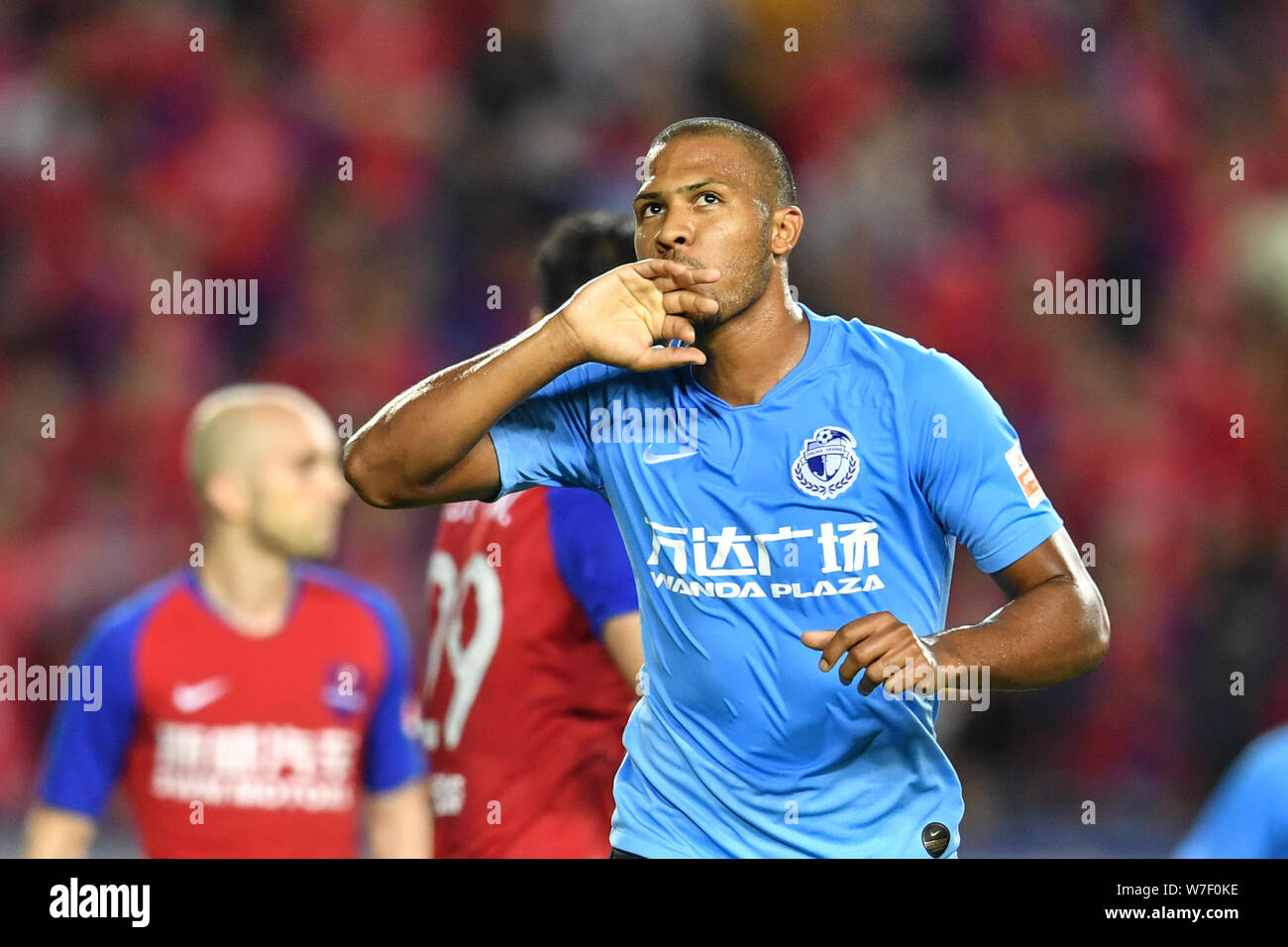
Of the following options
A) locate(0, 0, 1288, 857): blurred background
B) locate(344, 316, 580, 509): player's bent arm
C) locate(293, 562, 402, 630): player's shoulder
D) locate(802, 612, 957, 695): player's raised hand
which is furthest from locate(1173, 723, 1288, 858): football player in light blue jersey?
locate(0, 0, 1288, 857): blurred background

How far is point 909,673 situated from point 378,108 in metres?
5.50

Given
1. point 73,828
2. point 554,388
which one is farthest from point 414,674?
point 554,388

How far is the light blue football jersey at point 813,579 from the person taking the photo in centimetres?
283

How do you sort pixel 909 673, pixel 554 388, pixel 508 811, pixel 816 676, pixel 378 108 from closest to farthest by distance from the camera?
pixel 909 673 < pixel 816 676 < pixel 554 388 < pixel 508 811 < pixel 378 108

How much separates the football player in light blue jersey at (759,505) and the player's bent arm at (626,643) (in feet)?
1.44

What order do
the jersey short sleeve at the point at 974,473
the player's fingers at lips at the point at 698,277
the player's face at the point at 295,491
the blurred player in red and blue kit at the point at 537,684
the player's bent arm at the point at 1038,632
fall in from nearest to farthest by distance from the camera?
the player's bent arm at the point at 1038,632
the jersey short sleeve at the point at 974,473
the player's fingers at lips at the point at 698,277
the blurred player in red and blue kit at the point at 537,684
the player's face at the point at 295,491

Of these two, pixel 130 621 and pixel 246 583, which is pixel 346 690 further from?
pixel 130 621

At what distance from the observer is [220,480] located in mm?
4531

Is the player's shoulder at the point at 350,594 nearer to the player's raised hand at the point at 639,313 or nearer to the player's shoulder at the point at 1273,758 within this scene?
the player's raised hand at the point at 639,313

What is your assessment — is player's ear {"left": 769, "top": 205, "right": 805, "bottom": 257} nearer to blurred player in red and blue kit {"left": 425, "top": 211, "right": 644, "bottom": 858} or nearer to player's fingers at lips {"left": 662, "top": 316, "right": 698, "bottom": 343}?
player's fingers at lips {"left": 662, "top": 316, "right": 698, "bottom": 343}

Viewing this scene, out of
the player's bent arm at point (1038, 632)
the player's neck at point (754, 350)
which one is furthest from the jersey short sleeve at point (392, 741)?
the player's bent arm at point (1038, 632)

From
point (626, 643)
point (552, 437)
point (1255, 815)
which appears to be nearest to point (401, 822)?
point (626, 643)

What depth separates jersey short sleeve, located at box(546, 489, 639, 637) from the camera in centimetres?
347

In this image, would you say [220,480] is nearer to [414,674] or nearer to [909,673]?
[414,674]
